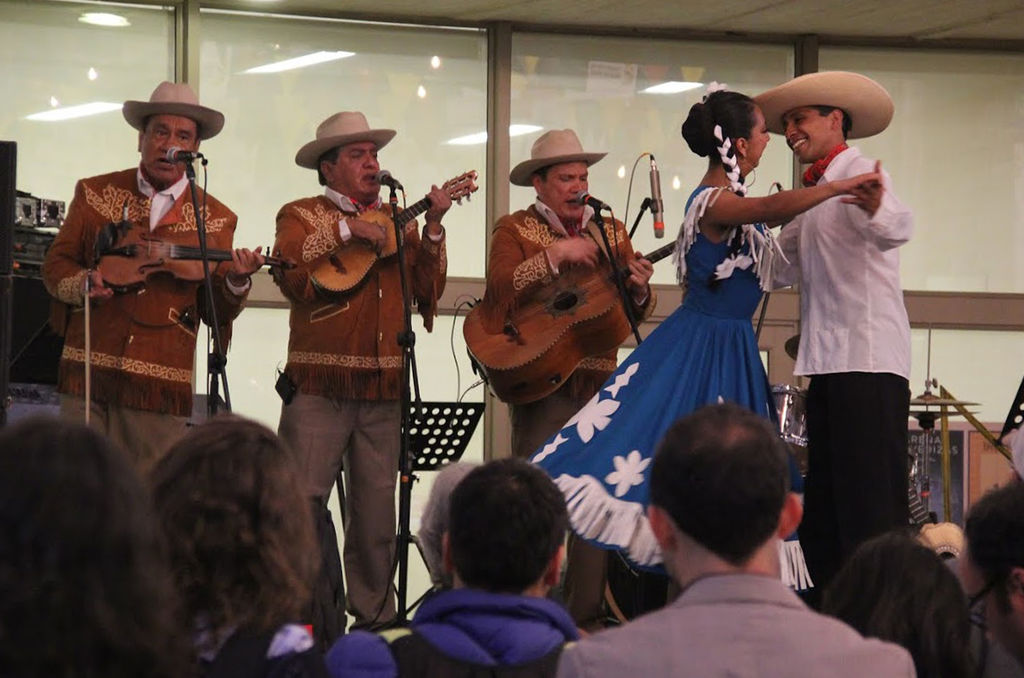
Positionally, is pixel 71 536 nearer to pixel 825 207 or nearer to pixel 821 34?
pixel 825 207

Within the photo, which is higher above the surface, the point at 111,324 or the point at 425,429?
the point at 111,324

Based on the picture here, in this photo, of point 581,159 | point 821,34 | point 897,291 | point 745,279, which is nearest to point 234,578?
point 745,279

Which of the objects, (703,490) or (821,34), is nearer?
(703,490)

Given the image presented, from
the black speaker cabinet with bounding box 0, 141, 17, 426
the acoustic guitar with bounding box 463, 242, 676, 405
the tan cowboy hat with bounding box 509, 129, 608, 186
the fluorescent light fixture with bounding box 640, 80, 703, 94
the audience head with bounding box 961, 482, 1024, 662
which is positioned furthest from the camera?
the fluorescent light fixture with bounding box 640, 80, 703, 94

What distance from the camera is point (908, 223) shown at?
4.54 m

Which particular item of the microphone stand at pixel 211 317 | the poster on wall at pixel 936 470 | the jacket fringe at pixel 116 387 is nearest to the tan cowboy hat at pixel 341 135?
the microphone stand at pixel 211 317

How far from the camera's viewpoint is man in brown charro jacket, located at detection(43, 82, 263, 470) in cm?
562

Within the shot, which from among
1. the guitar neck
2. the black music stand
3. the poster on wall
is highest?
the guitar neck

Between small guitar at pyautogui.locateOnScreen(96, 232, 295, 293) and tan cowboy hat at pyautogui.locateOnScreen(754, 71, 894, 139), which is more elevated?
tan cowboy hat at pyautogui.locateOnScreen(754, 71, 894, 139)

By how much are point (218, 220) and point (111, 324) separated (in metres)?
0.60

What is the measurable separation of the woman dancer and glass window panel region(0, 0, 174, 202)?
416 centimetres

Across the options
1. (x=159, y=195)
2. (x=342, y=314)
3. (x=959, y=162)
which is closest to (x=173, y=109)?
(x=159, y=195)

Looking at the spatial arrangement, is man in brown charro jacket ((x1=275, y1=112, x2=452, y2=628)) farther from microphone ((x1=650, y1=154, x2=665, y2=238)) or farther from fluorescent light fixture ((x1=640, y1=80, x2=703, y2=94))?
fluorescent light fixture ((x1=640, y1=80, x2=703, y2=94))

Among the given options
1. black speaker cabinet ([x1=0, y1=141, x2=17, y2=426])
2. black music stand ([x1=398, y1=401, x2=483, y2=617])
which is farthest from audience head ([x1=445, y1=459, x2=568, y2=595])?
black music stand ([x1=398, y1=401, x2=483, y2=617])
